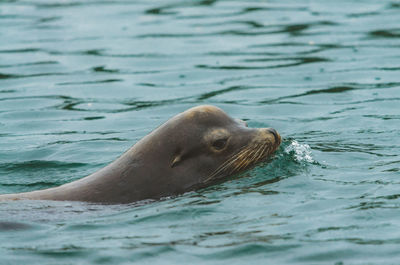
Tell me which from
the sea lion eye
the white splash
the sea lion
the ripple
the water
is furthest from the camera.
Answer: the ripple

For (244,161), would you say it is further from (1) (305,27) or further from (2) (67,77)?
(1) (305,27)

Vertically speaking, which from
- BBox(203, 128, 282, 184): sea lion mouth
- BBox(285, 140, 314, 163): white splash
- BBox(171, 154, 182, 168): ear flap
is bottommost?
BBox(285, 140, 314, 163): white splash

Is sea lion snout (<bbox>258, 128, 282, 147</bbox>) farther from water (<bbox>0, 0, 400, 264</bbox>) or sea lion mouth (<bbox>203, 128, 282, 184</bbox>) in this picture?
water (<bbox>0, 0, 400, 264</bbox>)

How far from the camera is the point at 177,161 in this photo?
28.6 feet

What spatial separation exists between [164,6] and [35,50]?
4.85 metres

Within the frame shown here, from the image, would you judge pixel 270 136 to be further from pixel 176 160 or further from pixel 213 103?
pixel 213 103

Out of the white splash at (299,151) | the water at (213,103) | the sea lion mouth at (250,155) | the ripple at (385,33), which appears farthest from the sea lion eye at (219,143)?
the ripple at (385,33)

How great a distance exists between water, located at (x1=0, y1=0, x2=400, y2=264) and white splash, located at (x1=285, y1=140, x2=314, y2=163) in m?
0.03

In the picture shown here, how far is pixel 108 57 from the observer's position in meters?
16.9

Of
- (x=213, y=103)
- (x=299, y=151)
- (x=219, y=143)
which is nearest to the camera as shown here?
(x=219, y=143)

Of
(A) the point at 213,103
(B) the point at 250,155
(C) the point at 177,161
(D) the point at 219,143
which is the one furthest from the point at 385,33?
(C) the point at 177,161

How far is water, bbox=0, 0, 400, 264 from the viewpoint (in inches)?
291

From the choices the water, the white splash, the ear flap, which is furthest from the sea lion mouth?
the white splash

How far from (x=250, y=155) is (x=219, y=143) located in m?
0.33
